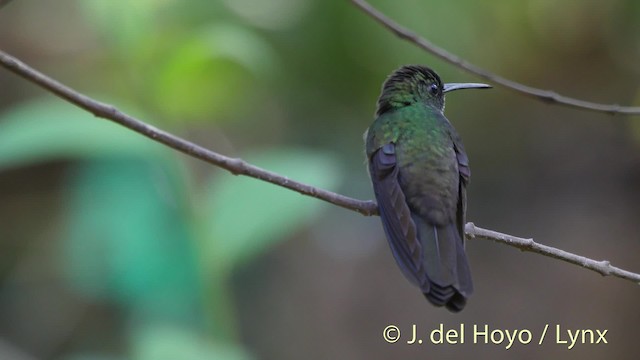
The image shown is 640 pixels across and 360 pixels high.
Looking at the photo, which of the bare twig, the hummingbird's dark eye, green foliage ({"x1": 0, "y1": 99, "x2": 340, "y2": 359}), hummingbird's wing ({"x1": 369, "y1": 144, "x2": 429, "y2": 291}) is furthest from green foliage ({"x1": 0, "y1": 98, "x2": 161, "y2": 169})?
the bare twig

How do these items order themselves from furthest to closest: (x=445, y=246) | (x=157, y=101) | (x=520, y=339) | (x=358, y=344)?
(x=358, y=344)
(x=520, y=339)
(x=157, y=101)
(x=445, y=246)

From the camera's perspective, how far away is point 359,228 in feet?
15.6

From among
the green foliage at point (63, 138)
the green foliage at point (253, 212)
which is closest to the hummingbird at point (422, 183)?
the green foliage at point (253, 212)

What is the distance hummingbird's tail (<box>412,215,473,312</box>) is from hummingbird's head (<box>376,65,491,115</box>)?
69 cm

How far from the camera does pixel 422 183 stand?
2473 millimetres

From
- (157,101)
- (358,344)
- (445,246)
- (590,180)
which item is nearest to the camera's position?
(445,246)

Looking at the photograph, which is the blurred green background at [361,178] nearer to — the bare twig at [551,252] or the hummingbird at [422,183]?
the hummingbird at [422,183]

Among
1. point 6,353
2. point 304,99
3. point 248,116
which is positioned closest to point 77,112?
point 6,353

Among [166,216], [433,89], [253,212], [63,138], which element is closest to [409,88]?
[433,89]

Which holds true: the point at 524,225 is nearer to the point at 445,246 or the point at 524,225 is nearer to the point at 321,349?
the point at 321,349

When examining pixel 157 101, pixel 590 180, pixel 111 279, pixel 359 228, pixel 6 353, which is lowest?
pixel 6 353

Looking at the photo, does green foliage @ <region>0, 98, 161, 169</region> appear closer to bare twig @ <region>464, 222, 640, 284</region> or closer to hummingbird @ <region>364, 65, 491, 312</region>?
hummingbird @ <region>364, 65, 491, 312</region>

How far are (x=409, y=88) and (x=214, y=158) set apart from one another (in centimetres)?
122

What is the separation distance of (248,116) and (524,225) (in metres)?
1.64
